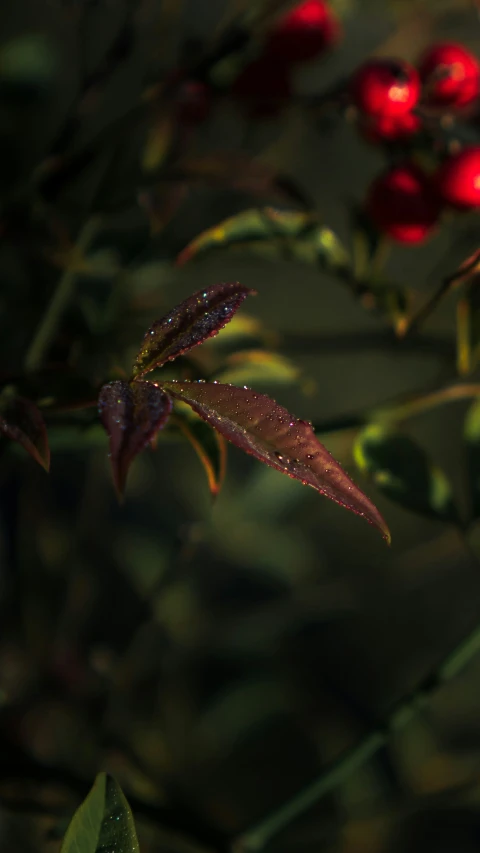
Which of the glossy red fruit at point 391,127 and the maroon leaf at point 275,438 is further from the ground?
the glossy red fruit at point 391,127

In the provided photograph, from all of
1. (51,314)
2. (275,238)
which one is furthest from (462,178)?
(51,314)

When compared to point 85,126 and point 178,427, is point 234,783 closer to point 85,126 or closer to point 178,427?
point 178,427

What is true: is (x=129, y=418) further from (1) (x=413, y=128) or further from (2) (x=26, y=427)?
(1) (x=413, y=128)

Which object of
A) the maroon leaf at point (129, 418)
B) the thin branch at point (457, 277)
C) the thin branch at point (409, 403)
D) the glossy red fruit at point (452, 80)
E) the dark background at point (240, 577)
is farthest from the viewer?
the dark background at point (240, 577)

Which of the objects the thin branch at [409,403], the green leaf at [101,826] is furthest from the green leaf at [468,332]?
the green leaf at [101,826]

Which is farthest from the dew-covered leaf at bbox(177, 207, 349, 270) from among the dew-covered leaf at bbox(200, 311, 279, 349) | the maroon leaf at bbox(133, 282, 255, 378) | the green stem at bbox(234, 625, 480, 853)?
the green stem at bbox(234, 625, 480, 853)

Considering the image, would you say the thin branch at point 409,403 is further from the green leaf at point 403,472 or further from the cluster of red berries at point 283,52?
the cluster of red berries at point 283,52

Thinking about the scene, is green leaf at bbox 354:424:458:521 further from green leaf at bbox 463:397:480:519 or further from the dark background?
the dark background
